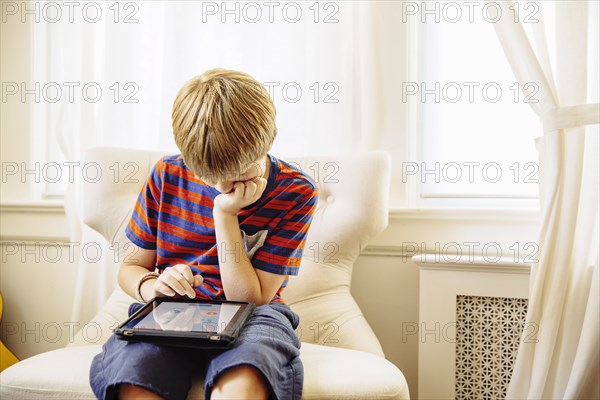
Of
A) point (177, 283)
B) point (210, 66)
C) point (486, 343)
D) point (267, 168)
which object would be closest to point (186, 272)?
point (177, 283)

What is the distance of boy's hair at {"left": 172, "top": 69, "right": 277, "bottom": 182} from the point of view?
932 millimetres

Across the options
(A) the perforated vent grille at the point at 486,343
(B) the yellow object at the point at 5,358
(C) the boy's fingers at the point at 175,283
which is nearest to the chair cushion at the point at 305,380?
(C) the boy's fingers at the point at 175,283

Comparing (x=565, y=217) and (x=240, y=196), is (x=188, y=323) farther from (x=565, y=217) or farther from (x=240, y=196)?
(x=565, y=217)

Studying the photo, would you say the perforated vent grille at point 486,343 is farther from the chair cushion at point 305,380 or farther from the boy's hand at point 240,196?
the boy's hand at point 240,196

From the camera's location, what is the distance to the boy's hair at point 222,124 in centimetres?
93

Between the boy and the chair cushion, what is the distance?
6cm

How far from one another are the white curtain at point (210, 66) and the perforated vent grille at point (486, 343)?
0.61 m

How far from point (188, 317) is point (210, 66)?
1.16 m

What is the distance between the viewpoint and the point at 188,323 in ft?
3.03

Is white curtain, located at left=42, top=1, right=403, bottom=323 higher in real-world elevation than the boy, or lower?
higher

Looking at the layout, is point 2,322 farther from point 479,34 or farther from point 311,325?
point 479,34

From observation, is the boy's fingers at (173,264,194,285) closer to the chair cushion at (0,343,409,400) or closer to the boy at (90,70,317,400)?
the boy at (90,70,317,400)

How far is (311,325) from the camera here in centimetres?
140

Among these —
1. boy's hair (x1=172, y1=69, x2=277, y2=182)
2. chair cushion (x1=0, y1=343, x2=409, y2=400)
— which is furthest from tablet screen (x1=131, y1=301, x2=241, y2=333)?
boy's hair (x1=172, y1=69, x2=277, y2=182)
